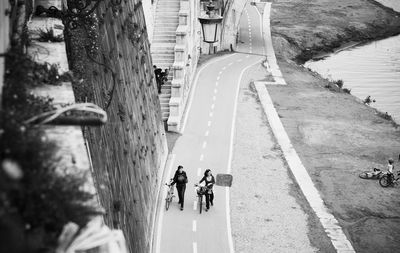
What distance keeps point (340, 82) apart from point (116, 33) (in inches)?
1326

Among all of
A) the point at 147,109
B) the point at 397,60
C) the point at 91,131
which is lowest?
the point at 397,60

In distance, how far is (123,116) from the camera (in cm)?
1150

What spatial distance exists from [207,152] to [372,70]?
3253cm

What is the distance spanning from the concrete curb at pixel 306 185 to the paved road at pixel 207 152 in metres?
2.25

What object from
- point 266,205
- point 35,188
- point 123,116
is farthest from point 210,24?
point 35,188

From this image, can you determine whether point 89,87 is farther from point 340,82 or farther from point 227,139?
point 340,82

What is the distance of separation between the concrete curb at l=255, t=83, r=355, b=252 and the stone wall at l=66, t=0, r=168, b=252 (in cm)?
574

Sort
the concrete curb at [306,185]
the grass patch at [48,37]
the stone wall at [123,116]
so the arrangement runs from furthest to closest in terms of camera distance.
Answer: the concrete curb at [306,185], the stone wall at [123,116], the grass patch at [48,37]

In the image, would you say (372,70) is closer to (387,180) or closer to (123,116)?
(387,180)

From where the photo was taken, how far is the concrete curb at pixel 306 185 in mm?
16578

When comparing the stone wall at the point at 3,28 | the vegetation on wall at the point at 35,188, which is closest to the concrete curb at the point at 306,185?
the stone wall at the point at 3,28

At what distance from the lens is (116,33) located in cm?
1265

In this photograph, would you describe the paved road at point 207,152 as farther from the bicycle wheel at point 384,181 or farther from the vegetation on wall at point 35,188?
the vegetation on wall at point 35,188

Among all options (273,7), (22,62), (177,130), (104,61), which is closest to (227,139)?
(177,130)
